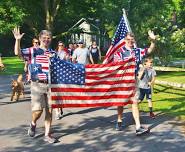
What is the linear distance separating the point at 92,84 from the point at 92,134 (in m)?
0.98

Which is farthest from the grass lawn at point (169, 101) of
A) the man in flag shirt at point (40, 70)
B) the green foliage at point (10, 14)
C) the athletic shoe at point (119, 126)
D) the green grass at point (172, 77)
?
the green foliage at point (10, 14)

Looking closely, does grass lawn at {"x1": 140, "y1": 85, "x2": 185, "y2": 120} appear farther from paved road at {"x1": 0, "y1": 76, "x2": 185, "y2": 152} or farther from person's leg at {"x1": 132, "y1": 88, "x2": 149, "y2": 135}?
person's leg at {"x1": 132, "y1": 88, "x2": 149, "y2": 135}

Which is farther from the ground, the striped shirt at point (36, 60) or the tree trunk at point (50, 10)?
the tree trunk at point (50, 10)

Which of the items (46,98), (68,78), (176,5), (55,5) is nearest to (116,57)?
(68,78)

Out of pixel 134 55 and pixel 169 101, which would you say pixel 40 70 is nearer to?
pixel 134 55

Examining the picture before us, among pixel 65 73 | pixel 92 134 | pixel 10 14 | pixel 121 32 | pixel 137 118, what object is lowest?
pixel 92 134

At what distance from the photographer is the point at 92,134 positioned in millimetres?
9016

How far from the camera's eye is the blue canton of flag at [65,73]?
8.79 m

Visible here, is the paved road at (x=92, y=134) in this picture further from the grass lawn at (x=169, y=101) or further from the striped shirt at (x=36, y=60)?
the striped shirt at (x=36, y=60)

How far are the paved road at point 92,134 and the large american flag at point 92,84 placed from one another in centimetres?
61

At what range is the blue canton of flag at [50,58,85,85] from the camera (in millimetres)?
8789

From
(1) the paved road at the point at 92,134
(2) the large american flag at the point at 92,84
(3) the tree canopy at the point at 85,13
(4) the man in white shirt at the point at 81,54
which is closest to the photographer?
(1) the paved road at the point at 92,134

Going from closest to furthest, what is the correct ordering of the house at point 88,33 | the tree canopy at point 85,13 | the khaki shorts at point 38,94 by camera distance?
the khaki shorts at point 38,94 → the tree canopy at point 85,13 → the house at point 88,33

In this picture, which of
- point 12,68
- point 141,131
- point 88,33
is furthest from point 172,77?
point 88,33
